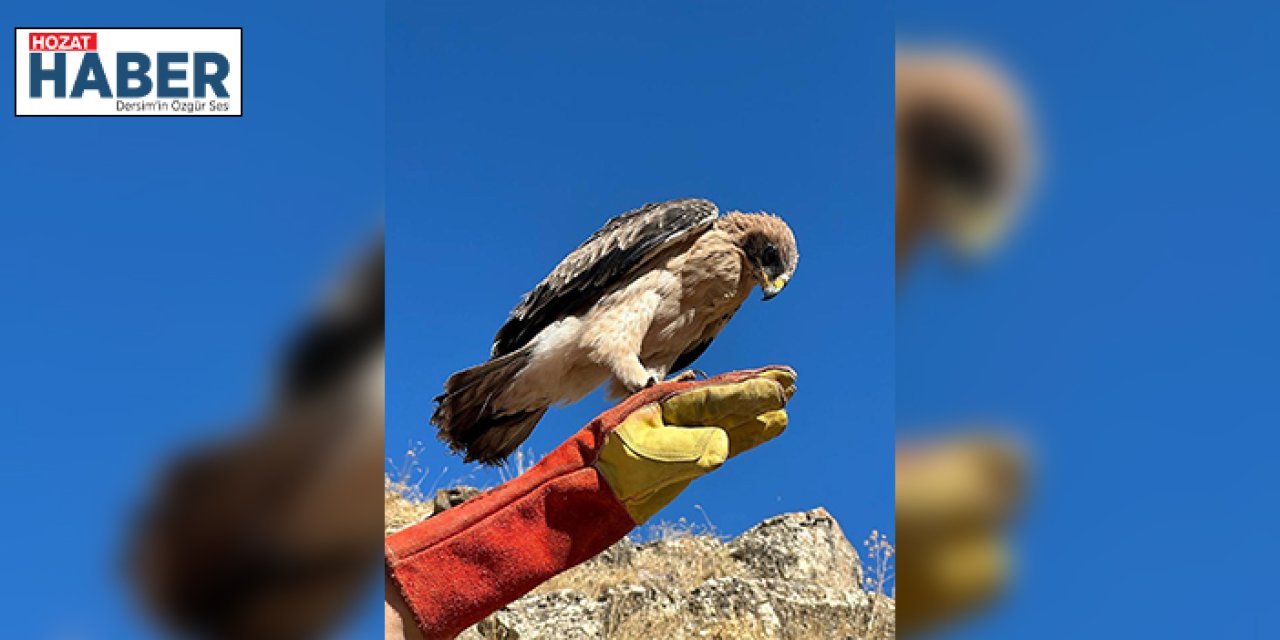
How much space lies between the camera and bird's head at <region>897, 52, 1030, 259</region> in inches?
52.2

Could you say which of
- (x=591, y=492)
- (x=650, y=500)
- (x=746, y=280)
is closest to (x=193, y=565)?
(x=591, y=492)

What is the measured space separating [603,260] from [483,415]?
96 cm

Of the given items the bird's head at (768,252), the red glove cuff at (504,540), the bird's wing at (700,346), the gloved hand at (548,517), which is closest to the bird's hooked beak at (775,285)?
the bird's head at (768,252)

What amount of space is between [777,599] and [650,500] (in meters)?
2.87

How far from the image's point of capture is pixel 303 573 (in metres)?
1.44

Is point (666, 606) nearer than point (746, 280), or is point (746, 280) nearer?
point (666, 606)

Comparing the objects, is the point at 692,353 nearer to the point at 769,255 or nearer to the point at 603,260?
the point at 769,255

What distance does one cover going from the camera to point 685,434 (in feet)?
7.26

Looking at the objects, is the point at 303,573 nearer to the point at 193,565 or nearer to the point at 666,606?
the point at 193,565

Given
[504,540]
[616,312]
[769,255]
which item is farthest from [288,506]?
[769,255]

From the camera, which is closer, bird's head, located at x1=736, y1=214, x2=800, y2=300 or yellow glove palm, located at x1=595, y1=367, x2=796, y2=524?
yellow glove palm, located at x1=595, y1=367, x2=796, y2=524

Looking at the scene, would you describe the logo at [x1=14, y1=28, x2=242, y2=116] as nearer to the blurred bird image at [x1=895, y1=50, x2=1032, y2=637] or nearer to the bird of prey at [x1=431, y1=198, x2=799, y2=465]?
the blurred bird image at [x1=895, y1=50, x2=1032, y2=637]

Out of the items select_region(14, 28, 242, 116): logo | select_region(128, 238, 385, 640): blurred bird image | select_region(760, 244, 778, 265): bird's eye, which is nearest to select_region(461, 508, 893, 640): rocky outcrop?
select_region(760, 244, 778, 265): bird's eye

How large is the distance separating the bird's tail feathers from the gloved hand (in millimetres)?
2807
